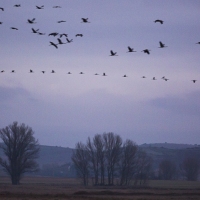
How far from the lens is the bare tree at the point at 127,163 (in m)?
97.0

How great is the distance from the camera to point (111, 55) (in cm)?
4816

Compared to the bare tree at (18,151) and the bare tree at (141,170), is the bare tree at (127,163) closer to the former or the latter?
the bare tree at (141,170)

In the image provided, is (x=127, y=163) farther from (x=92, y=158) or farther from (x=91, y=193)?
(x=91, y=193)

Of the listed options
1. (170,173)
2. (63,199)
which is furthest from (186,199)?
(170,173)

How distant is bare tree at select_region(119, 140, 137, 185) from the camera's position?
97.0 metres

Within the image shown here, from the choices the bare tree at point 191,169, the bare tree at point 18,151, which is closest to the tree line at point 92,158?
the bare tree at point 18,151

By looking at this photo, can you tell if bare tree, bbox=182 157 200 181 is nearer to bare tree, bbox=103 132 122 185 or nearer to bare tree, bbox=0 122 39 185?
bare tree, bbox=103 132 122 185

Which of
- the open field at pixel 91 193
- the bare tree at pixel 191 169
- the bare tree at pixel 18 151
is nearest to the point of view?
the open field at pixel 91 193

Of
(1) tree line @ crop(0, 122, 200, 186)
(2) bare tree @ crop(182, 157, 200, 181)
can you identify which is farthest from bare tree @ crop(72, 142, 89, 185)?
(2) bare tree @ crop(182, 157, 200, 181)

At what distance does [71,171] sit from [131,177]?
259 feet

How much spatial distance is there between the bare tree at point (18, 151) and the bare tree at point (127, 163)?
Answer: 18.1 meters

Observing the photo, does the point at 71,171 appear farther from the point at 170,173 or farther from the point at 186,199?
the point at 186,199

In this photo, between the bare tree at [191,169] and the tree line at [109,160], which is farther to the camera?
the bare tree at [191,169]

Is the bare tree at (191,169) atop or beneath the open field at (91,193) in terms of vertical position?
atop
